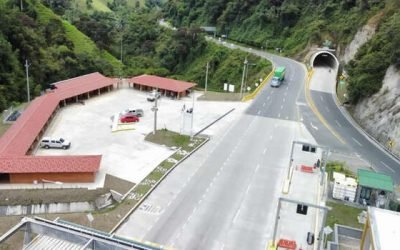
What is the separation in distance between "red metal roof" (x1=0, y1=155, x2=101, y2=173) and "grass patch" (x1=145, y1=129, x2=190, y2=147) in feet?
32.5

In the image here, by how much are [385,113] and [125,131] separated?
102 ft

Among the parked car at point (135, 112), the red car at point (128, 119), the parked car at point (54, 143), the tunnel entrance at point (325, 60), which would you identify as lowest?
the parked car at point (54, 143)

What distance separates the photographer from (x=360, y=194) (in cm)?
3338

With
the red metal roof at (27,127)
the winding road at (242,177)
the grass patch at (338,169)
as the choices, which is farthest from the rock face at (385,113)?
the red metal roof at (27,127)

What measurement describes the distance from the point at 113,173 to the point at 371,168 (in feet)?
83.1

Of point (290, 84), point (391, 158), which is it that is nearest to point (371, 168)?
point (391, 158)

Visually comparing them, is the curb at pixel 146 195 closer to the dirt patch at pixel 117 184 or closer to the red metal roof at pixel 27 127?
the dirt patch at pixel 117 184

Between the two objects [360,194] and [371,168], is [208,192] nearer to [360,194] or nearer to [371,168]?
[360,194]

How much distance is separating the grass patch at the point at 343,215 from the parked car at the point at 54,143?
26.4 metres

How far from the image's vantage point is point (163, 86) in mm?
62812

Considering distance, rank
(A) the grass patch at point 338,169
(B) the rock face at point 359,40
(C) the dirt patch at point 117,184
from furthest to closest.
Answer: (B) the rock face at point 359,40 → (A) the grass patch at point 338,169 → (C) the dirt patch at point 117,184

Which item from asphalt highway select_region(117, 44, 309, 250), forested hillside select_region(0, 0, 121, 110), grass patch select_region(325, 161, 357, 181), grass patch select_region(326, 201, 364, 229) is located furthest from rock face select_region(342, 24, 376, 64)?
forested hillside select_region(0, 0, 121, 110)

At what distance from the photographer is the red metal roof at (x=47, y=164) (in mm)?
34156

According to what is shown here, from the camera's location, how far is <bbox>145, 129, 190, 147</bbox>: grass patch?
44.3 meters
